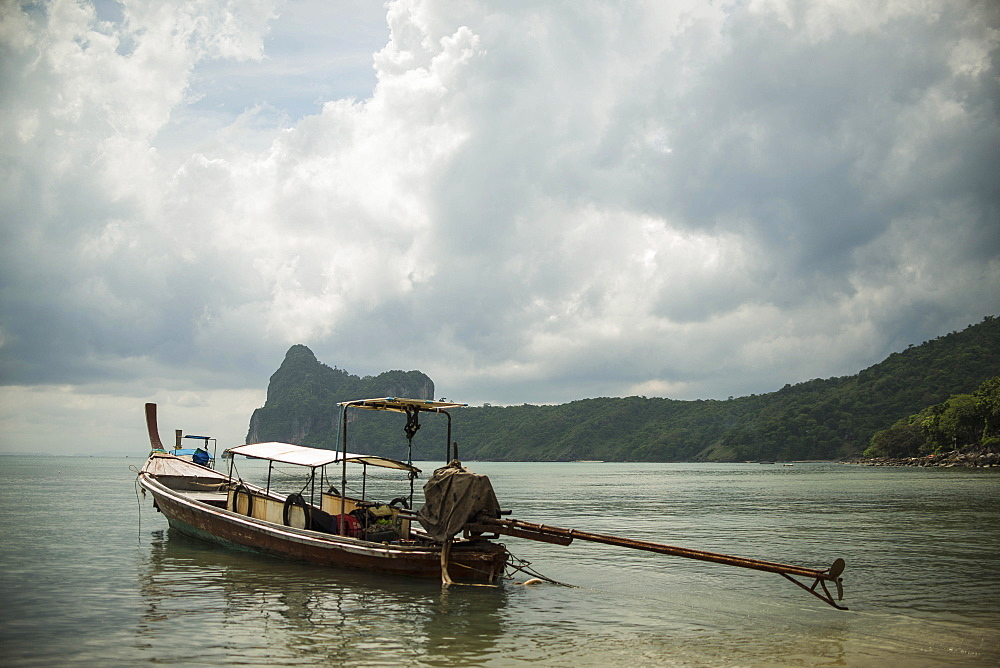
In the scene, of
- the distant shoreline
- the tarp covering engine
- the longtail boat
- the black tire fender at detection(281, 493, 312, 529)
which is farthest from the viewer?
the distant shoreline

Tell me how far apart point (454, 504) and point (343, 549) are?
329cm

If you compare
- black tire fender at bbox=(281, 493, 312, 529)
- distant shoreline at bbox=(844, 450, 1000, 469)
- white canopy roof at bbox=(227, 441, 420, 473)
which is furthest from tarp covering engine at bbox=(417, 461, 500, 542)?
distant shoreline at bbox=(844, 450, 1000, 469)

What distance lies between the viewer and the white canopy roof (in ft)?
58.5

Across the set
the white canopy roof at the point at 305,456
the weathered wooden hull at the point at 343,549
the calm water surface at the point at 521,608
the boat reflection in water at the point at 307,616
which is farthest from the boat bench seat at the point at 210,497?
the boat reflection in water at the point at 307,616

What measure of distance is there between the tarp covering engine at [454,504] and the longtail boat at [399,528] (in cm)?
2

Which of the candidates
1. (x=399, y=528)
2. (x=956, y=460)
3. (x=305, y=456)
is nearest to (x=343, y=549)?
(x=399, y=528)

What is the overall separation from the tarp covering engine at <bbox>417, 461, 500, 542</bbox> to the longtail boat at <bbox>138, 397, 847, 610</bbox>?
2 cm

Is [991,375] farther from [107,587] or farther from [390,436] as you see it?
[107,587]

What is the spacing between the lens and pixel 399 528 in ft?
60.1

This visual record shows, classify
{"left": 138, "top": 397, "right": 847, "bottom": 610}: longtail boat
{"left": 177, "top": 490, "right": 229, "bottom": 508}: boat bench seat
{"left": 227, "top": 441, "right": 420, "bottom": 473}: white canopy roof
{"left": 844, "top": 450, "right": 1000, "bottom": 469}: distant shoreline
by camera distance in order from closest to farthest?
{"left": 138, "top": 397, "right": 847, "bottom": 610}: longtail boat, {"left": 227, "top": 441, "right": 420, "bottom": 473}: white canopy roof, {"left": 177, "top": 490, "right": 229, "bottom": 508}: boat bench seat, {"left": 844, "top": 450, "right": 1000, "bottom": 469}: distant shoreline

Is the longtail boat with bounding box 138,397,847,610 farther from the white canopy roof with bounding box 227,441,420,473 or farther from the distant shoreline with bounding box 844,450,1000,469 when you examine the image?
the distant shoreline with bounding box 844,450,1000,469

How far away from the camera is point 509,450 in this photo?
197 m

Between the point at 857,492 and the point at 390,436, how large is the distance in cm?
14887

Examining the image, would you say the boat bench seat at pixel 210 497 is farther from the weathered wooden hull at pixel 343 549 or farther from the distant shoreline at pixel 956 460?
the distant shoreline at pixel 956 460
